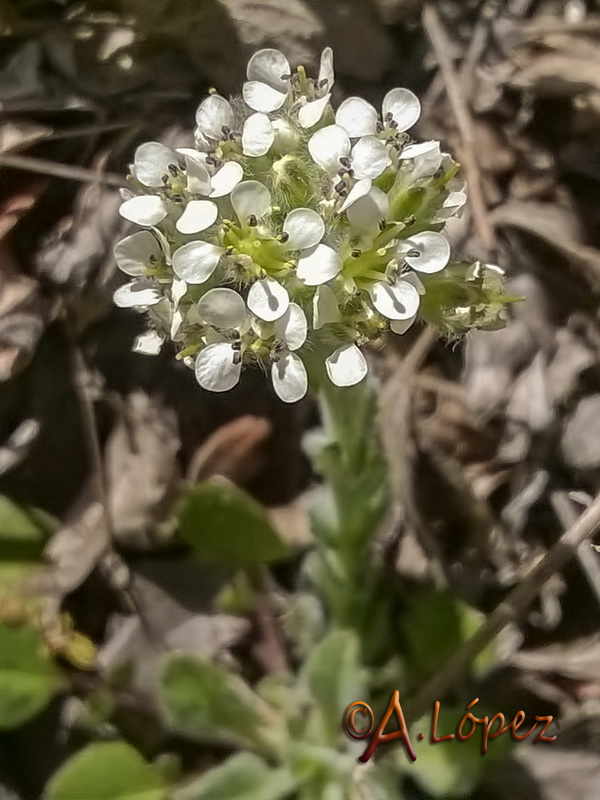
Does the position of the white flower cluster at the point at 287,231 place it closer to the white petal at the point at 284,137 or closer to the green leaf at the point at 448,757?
the white petal at the point at 284,137

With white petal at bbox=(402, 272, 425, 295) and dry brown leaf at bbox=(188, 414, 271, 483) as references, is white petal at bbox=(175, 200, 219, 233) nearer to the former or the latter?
white petal at bbox=(402, 272, 425, 295)

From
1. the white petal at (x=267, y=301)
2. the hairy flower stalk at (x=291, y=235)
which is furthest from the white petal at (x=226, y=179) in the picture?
the white petal at (x=267, y=301)

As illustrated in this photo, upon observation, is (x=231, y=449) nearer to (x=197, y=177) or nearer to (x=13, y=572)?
(x=13, y=572)

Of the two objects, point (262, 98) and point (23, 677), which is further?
point (23, 677)

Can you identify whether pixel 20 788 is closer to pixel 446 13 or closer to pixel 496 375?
pixel 496 375

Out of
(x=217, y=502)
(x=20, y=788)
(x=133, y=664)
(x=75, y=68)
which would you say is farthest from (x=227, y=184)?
(x=20, y=788)

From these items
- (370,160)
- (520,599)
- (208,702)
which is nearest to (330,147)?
(370,160)
